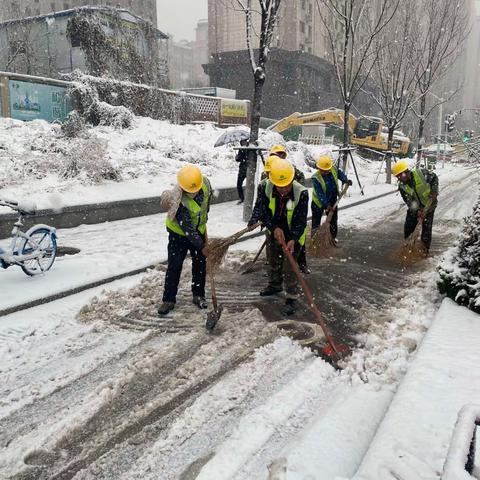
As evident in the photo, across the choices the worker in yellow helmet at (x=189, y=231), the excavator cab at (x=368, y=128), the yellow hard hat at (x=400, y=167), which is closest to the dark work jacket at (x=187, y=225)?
the worker in yellow helmet at (x=189, y=231)

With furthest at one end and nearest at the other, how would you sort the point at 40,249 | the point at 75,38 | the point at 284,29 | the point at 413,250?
the point at 284,29 < the point at 75,38 < the point at 413,250 < the point at 40,249

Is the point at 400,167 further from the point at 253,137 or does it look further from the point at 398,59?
the point at 398,59

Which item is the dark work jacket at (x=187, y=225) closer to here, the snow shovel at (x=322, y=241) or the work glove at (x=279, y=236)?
the work glove at (x=279, y=236)

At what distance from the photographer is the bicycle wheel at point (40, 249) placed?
622 centimetres

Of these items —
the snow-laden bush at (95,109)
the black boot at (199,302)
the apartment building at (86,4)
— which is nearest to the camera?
the black boot at (199,302)

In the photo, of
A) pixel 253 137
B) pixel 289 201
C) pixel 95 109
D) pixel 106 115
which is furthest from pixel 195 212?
pixel 95 109

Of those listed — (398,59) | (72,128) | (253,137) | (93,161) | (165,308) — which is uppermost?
(398,59)

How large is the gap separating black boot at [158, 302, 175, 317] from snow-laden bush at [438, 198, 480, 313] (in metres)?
3.03

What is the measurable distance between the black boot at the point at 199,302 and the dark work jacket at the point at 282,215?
1.07 metres

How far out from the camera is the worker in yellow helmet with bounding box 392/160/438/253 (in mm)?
7396

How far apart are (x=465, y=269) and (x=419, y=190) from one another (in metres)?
2.80

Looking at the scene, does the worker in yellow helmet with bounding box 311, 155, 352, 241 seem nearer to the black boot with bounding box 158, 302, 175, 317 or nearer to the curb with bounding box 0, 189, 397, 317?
the curb with bounding box 0, 189, 397, 317

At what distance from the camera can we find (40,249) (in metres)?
6.38

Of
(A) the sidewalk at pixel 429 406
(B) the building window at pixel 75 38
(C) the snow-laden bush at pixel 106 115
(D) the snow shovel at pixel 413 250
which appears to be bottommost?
(A) the sidewalk at pixel 429 406
